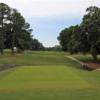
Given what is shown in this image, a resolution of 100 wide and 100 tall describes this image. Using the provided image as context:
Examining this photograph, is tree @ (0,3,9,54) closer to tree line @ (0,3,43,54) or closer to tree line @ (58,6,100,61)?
tree line @ (0,3,43,54)

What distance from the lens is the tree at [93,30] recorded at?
67.5 metres

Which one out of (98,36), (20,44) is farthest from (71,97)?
(20,44)

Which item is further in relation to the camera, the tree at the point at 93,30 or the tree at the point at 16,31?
the tree at the point at 16,31

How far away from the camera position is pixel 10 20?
3327 inches

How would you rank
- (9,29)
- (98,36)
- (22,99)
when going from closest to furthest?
(22,99)
(98,36)
(9,29)

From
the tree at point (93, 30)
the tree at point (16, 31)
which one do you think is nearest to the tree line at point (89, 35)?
the tree at point (93, 30)

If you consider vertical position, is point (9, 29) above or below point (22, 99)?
above

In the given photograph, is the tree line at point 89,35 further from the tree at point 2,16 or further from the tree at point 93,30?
the tree at point 2,16

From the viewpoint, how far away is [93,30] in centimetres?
6800

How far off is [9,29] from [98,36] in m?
25.0

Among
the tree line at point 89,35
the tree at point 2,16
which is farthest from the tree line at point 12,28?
the tree line at point 89,35

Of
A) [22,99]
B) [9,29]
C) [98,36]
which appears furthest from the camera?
[9,29]

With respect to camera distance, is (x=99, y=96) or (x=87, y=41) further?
(x=87, y=41)

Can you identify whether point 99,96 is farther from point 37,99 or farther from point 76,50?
point 76,50
